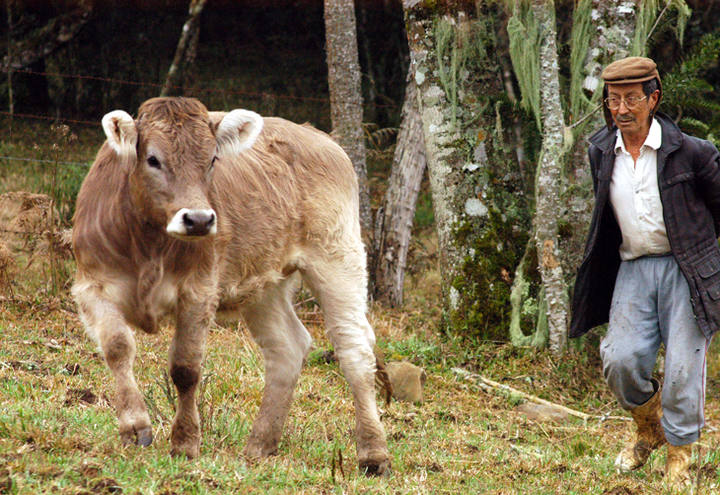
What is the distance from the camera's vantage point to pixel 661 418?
562cm

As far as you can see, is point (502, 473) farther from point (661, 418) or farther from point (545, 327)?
point (545, 327)

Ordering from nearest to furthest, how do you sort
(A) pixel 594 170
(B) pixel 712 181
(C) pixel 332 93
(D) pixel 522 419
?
(B) pixel 712 181 → (A) pixel 594 170 → (D) pixel 522 419 → (C) pixel 332 93

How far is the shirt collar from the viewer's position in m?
5.48

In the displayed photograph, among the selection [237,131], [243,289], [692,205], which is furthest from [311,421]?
[692,205]

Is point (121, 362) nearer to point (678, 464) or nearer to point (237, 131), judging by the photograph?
point (237, 131)

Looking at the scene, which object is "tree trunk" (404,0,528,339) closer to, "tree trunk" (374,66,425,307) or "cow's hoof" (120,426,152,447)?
"tree trunk" (374,66,425,307)

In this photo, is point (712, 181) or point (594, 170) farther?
point (594, 170)

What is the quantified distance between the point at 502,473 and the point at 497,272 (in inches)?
121

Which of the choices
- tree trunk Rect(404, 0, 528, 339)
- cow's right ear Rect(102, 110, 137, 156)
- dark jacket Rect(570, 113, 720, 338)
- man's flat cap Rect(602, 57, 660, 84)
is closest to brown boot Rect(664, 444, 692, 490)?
dark jacket Rect(570, 113, 720, 338)

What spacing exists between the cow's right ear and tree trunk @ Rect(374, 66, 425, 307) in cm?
572

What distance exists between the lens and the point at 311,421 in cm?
659

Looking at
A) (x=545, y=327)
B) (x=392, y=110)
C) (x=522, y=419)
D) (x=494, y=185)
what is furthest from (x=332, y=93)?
(x=392, y=110)

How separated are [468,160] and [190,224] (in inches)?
168

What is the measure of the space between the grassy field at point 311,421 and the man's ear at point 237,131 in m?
1.47
